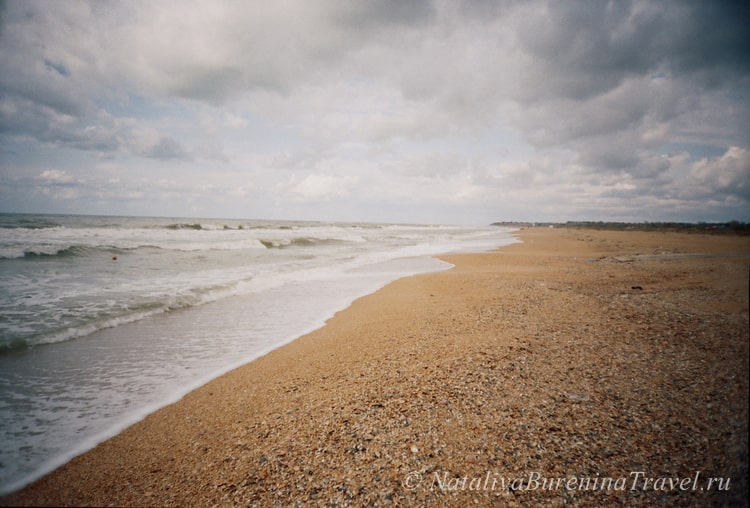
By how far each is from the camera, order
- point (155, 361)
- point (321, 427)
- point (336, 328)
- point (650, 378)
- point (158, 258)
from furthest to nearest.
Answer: point (158, 258)
point (336, 328)
point (155, 361)
point (650, 378)
point (321, 427)

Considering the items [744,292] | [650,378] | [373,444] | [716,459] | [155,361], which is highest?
[744,292]

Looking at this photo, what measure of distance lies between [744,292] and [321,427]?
10.9 ft

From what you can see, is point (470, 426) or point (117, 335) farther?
point (117, 335)

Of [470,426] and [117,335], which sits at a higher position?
[470,426]

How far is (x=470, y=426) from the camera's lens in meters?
2.93

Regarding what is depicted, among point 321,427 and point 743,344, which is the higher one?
point 743,344

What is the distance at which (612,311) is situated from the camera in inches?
245

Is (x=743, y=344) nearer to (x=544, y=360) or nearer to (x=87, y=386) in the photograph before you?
(x=544, y=360)

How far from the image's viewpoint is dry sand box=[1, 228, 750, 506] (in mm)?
2176

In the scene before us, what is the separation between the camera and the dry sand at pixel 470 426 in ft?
7.14

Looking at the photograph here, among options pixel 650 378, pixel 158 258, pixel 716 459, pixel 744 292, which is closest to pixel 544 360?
pixel 650 378

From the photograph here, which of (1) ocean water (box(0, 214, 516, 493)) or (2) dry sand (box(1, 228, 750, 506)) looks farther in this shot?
(1) ocean water (box(0, 214, 516, 493))

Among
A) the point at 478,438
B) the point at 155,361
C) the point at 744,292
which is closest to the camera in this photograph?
the point at 744,292

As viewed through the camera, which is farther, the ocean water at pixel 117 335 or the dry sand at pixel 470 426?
the ocean water at pixel 117 335
